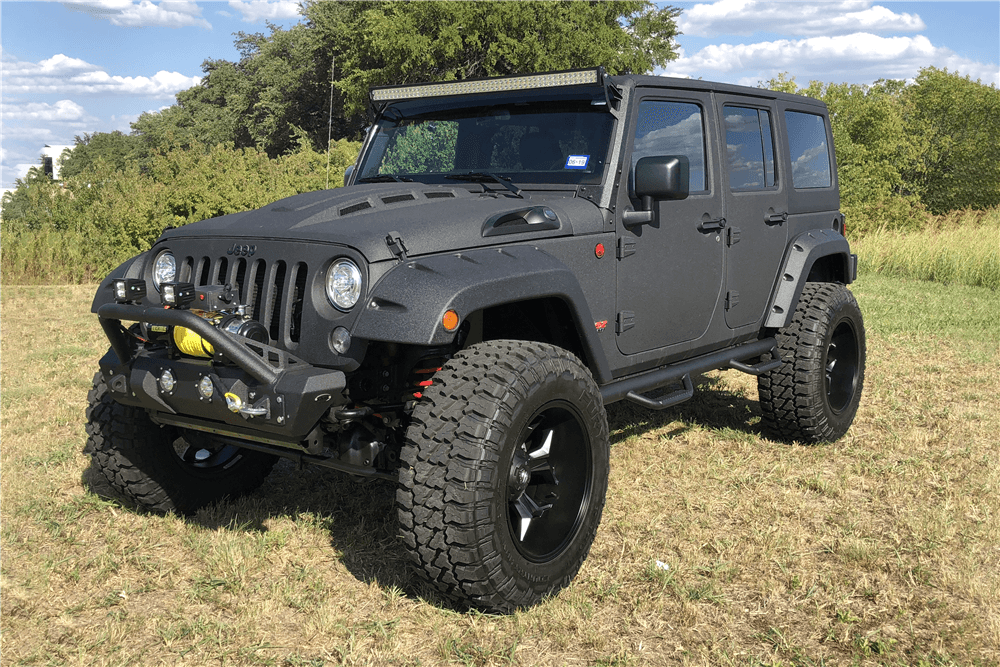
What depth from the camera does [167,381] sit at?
314 centimetres

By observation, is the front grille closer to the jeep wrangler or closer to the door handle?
the jeep wrangler

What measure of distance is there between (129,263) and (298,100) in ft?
130

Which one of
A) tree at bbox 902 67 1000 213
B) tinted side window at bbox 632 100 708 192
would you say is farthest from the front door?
tree at bbox 902 67 1000 213

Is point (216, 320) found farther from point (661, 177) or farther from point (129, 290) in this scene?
point (661, 177)

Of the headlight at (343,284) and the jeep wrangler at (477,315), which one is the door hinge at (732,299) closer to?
the jeep wrangler at (477,315)

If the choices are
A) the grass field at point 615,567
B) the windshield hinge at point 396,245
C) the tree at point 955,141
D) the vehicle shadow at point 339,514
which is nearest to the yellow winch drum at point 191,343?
the windshield hinge at point 396,245

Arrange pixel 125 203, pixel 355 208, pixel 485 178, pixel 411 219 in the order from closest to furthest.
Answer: pixel 411 219 < pixel 355 208 < pixel 485 178 < pixel 125 203

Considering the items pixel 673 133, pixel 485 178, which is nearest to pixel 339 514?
pixel 485 178

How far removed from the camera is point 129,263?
3.79 metres

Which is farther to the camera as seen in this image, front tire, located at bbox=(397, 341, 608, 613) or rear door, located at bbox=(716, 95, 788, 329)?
rear door, located at bbox=(716, 95, 788, 329)

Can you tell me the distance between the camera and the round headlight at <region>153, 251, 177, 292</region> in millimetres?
3680

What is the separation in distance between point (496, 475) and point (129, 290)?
1597mm

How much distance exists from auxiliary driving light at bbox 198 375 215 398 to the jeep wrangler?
24 millimetres

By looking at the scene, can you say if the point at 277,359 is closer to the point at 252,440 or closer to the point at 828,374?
the point at 252,440
